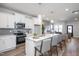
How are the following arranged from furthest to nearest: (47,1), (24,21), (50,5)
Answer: (24,21)
(50,5)
(47,1)

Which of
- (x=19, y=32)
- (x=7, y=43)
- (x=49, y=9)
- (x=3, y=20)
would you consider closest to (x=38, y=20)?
(x=49, y=9)

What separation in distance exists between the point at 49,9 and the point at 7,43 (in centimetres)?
116

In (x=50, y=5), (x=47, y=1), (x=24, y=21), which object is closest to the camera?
(x=47, y=1)

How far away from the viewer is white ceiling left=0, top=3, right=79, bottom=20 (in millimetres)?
1734

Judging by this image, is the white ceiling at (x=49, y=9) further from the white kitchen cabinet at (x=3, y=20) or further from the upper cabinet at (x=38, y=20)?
→ the white kitchen cabinet at (x=3, y=20)

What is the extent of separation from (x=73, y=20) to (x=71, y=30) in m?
0.25

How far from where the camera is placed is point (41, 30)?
6.38 feet

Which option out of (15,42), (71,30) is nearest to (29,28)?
(15,42)

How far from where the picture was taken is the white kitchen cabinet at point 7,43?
177cm

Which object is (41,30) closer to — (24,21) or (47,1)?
(24,21)

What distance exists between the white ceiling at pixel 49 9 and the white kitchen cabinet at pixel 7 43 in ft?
2.07

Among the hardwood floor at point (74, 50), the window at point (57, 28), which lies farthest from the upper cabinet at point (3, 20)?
the hardwood floor at point (74, 50)

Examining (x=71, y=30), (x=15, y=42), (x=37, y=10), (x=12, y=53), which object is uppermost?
(x=37, y=10)

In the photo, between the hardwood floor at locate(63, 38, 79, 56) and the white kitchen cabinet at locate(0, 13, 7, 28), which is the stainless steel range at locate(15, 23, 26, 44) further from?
the hardwood floor at locate(63, 38, 79, 56)
